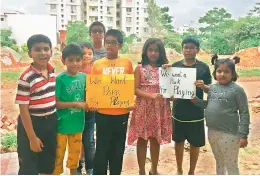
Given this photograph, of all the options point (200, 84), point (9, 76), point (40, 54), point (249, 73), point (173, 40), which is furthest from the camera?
point (9, 76)

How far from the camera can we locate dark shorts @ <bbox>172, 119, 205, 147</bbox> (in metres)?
2.88

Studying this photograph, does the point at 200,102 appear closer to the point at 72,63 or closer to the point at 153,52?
the point at 153,52

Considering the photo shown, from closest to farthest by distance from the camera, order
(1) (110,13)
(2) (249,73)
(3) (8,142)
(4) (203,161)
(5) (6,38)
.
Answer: (4) (203,161), (3) (8,142), (1) (110,13), (5) (6,38), (2) (249,73)

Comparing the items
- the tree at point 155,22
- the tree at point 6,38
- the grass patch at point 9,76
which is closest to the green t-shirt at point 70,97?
the tree at point 155,22

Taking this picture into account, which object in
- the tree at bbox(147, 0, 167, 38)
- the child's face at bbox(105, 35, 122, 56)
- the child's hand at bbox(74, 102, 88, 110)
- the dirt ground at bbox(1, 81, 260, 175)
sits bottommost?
the dirt ground at bbox(1, 81, 260, 175)

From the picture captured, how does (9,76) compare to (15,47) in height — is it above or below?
below

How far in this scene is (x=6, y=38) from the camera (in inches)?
272

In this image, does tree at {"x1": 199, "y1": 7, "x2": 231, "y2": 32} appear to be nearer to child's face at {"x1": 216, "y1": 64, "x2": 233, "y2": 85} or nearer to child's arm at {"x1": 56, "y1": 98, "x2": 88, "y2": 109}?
child's face at {"x1": 216, "y1": 64, "x2": 233, "y2": 85}

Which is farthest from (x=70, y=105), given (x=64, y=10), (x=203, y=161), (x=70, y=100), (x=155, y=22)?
(x=155, y=22)

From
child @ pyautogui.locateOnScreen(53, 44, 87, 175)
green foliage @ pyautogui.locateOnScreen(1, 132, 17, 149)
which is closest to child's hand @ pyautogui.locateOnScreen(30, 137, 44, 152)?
child @ pyautogui.locateOnScreen(53, 44, 87, 175)

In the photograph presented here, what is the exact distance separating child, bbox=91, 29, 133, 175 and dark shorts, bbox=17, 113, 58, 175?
423mm

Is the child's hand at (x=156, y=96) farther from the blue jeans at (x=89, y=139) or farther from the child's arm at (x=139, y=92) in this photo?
the blue jeans at (x=89, y=139)

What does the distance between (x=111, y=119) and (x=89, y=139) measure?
0.52 meters

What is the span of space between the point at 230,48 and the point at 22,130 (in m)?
6.53
